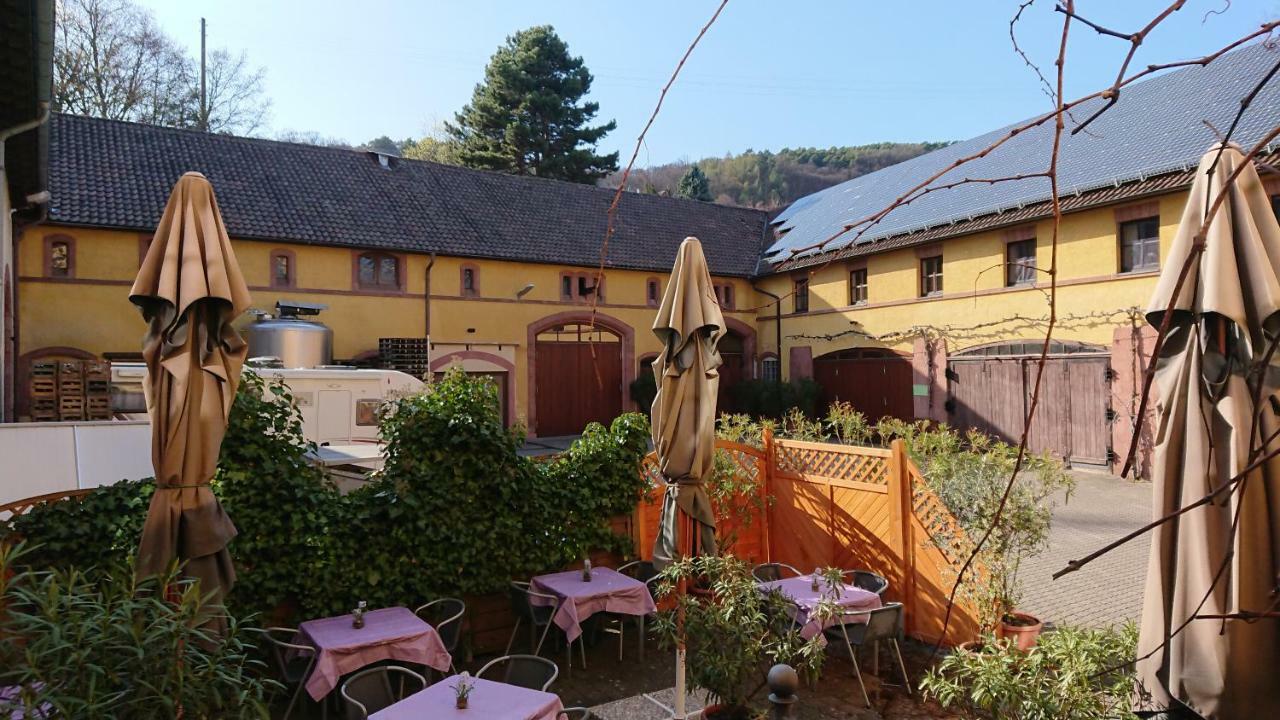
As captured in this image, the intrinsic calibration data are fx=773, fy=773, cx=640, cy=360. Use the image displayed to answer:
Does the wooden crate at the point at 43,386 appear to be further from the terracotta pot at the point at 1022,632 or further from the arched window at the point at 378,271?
the terracotta pot at the point at 1022,632

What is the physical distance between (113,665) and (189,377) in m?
1.55

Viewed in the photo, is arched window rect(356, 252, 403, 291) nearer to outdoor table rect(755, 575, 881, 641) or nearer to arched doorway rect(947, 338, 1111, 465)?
arched doorway rect(947, 338, 1111, 465)

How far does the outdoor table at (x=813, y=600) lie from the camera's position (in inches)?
203

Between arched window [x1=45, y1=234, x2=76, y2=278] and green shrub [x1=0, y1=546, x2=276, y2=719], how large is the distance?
53.4 feet

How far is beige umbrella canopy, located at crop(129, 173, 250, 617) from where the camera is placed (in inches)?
156

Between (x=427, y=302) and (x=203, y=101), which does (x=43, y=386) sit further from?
(x=203, y=101)

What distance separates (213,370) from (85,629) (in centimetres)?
149

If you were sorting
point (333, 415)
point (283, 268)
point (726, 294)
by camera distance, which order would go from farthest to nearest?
point (726, 294) < point (283, 268) < point (333, 415)

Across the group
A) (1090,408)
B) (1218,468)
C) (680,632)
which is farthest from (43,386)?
(1090,408)

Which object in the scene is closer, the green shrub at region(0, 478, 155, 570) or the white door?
the green shrub at region(0, 478, 155, 570)

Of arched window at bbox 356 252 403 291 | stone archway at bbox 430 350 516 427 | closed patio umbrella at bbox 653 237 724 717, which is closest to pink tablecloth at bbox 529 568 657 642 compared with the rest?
closed patio umbrella at bbox 653 237 724 717

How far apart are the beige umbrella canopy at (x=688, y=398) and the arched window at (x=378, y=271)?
15.6 meters

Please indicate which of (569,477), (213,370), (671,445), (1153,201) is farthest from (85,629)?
(1153,201)

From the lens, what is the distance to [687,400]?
5.57 metres
